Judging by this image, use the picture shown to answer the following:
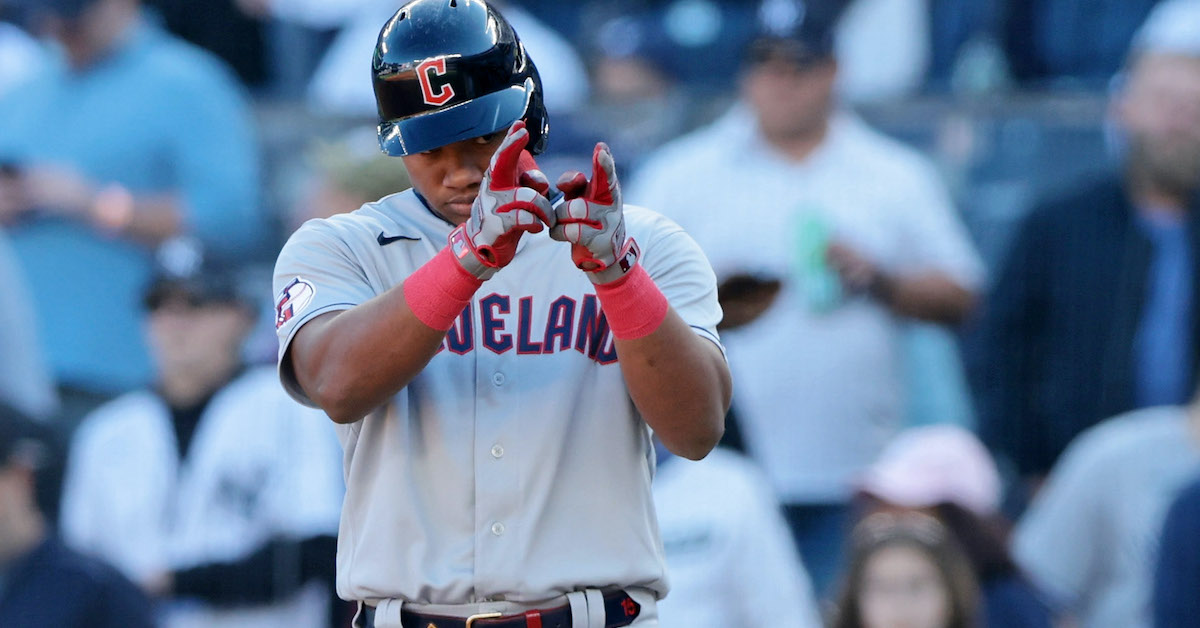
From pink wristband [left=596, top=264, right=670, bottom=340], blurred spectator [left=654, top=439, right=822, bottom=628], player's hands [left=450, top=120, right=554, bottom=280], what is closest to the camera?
player's hands [left=450, top=120, right=554, bottom=280]

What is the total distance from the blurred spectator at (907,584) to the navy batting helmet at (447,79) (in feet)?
8.64

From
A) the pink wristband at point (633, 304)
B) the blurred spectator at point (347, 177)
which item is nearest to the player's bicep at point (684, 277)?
the pink wristband at point (633, 304)

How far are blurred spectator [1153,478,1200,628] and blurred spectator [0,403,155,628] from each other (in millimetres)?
2782

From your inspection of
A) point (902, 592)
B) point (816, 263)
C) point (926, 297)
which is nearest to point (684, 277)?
point (902, 592)

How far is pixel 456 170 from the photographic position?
7.55 feet

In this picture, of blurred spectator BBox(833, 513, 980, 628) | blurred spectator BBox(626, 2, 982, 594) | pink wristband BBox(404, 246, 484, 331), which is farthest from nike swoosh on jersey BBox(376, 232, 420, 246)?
blurred spectator BBox(626, 2, 982, 594)

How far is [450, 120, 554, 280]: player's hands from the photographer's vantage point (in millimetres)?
1996

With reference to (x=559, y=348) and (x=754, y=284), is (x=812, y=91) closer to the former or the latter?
(x=754, y=284)

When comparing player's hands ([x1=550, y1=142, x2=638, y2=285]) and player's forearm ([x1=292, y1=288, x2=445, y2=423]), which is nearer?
player's hands ([x1=550, y1=142, x2=638, y2=285])

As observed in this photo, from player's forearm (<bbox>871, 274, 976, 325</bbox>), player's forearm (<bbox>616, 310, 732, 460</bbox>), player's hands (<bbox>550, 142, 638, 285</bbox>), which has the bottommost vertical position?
player's forearm (<bbox>871, 274, 976, 325</bbox>)

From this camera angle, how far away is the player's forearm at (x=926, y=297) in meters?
5.28

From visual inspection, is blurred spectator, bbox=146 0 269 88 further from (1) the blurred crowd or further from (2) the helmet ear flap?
(2) the helmet ear flap

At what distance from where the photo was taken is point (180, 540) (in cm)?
515

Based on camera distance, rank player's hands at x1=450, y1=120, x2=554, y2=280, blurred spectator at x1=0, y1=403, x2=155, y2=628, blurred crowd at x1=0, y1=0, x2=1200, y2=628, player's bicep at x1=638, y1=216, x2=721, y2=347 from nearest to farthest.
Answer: player's hands at x1=450, y1=120, x2=554, y2=280 < player's bicep at x1=638, y1=216, x2=721, y2=347 < blurred spectator at x1=0, y1=403, x2=155, y2=628 < blurred crowd at x1=0, y1=0, x2=1200, y2=628
